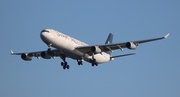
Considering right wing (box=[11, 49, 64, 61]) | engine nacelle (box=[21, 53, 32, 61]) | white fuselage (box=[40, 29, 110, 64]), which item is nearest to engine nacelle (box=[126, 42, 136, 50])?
white fuselage (box=[40, 29, 110, 64])

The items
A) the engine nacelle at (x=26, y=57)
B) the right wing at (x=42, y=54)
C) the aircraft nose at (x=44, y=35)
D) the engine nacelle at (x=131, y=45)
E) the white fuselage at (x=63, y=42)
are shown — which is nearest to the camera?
the aircraft nose at (x=44, y=35)

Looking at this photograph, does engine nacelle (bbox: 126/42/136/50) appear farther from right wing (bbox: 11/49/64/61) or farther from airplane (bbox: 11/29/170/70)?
right wing (bbox: 11/49/64/61)

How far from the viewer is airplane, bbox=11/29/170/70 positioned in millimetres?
66000

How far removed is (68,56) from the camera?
7062 centimetres

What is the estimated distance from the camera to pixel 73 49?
68062mm

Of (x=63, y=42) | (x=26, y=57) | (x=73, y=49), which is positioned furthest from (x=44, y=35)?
(x=26, y=57)

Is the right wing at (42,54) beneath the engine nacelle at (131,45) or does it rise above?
beneath

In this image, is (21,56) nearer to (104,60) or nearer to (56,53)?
(56,53)

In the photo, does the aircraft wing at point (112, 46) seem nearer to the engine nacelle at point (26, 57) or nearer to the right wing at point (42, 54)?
the right wing at point (42, 54)

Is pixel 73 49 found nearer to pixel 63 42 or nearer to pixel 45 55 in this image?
pixel 63 42

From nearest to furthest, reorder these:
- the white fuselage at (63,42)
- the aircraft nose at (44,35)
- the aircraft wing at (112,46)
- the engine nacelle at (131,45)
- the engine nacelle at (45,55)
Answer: the aircraft nose at (44,35), the white fuselage at (63,42), the engine nacelle at (131,45), the aircraft wing at (112,46), the engine nacelle at (45,55)

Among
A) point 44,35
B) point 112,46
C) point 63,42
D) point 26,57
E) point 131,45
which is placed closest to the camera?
point 44,35

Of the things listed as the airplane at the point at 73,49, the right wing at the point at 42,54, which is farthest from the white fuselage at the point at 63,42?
the right wing at the point at 42,54

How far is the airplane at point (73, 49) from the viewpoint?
66.0 metres
